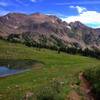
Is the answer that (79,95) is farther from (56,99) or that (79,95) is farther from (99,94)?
(56,99)

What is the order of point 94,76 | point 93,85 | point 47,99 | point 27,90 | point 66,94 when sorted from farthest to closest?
point 94,76
point 93,85
point 27,90
point 66,94
point 47,99

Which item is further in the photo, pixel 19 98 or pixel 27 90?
pixel 27 90

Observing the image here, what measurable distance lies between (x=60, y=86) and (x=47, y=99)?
5.94 meters

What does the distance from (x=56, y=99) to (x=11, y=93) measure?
733 centimetres

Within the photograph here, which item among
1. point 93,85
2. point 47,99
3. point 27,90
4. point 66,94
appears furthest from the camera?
point 93,85

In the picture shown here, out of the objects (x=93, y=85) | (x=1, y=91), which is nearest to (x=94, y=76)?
(x=93, y=85)

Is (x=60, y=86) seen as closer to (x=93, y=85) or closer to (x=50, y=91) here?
(x=50, y=91)

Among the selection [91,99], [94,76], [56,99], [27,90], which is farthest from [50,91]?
[94,76]

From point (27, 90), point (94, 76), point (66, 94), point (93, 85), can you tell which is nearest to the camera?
point (66, 94)

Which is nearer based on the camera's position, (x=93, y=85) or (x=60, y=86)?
(x=60, y=86)

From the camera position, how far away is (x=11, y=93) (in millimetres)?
37750

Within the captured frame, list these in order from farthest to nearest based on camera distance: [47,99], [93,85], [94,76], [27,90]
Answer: [94,76] < [93,85] < [27,90] < [47,99]

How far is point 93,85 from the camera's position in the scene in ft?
141

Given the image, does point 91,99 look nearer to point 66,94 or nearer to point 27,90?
point 66,94
